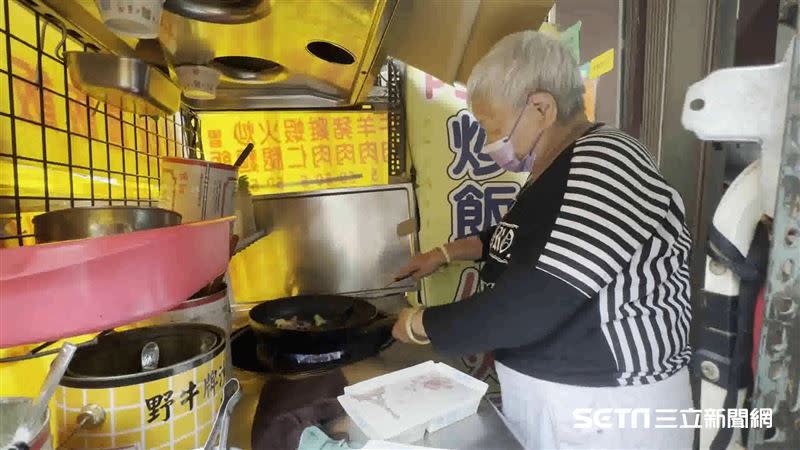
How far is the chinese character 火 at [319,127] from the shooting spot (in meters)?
2.17

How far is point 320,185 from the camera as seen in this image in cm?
212

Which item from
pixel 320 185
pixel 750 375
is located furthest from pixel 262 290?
pixel 750 375

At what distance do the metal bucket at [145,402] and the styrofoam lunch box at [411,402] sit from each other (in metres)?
0.20

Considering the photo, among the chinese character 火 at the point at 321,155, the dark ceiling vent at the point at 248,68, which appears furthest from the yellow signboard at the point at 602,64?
the chinese character 火 at the point at 321,155

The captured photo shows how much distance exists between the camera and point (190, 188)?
2.77 feet

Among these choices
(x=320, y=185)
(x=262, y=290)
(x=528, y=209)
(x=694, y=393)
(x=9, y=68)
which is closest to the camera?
(x=9, y=68)

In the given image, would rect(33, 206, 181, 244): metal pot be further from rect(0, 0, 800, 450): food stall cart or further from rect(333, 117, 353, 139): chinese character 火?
rect(333, 117, 353, 139): chinese character 火

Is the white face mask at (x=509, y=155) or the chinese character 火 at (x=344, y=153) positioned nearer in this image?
the white face mask at (x=509, y=155)

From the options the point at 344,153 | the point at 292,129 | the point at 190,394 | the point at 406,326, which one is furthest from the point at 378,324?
the point at 292,129

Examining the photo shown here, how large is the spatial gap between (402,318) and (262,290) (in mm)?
671

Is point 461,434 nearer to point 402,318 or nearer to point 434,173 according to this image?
point 402,318

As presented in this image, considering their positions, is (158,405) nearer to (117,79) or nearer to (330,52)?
(117,79)

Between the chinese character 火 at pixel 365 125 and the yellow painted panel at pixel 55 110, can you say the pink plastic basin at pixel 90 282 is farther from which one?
the chinese character 火 at pixel 365 125

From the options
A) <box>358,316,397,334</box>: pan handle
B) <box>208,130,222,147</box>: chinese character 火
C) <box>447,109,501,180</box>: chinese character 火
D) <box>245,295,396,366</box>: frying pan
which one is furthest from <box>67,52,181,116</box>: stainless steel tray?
<box>208,130,222,147</box>: chinese character 火
